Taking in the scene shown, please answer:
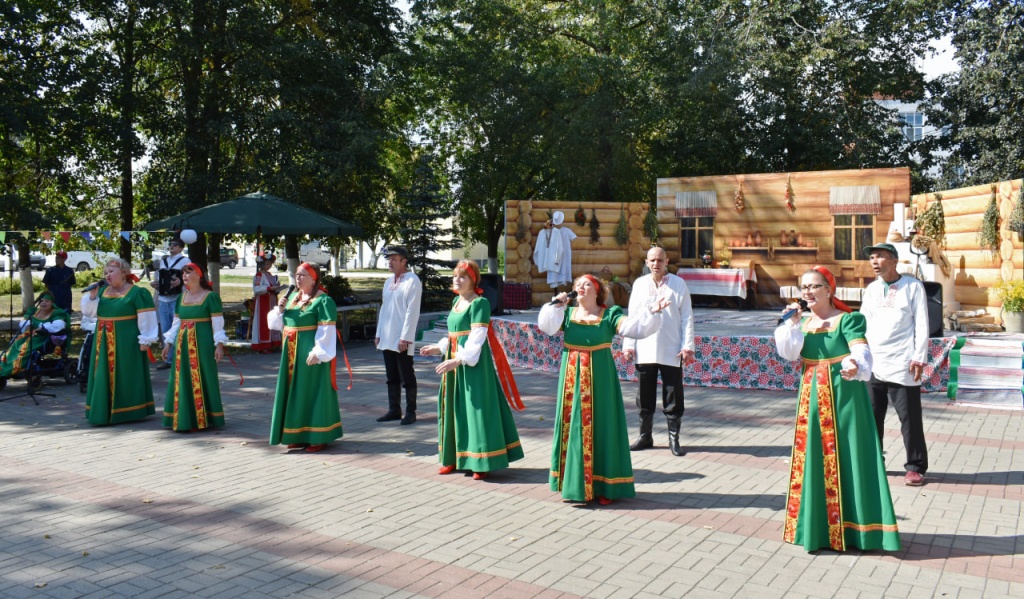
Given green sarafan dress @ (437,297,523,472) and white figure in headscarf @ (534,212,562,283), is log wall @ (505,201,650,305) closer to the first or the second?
white figure in headscarf @ (534,212,562,283)

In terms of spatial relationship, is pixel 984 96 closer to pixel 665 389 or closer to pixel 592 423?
pixel 665 389

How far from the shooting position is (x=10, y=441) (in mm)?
8266

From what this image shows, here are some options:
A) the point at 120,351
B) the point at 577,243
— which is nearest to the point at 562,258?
the point at 577,243

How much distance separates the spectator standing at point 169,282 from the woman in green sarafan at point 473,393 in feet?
26.0

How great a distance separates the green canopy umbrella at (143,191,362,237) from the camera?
1404 cm

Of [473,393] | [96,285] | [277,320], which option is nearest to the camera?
[473,393]

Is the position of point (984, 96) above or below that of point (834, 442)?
above

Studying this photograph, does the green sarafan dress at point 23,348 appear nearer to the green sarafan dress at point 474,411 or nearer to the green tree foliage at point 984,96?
the green sarafan dress at point 474,411

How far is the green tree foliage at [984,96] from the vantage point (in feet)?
74.9

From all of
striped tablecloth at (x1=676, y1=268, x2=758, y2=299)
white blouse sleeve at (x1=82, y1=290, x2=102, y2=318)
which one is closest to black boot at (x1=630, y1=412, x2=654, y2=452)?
white blouse sleeve at (x1=82, y1=290, x2=102, y2=318)

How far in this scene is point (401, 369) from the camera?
9156 mm

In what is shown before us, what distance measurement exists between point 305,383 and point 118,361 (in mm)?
2723

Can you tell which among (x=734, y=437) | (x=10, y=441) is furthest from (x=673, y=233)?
(x=10, y=441)

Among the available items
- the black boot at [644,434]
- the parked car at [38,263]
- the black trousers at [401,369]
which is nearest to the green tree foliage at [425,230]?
the black trousers at [401,369]
